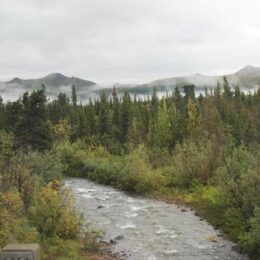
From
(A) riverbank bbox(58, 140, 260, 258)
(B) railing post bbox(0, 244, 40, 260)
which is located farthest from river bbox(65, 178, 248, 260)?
(B) railing post bbox(0, 244, 40, 260)

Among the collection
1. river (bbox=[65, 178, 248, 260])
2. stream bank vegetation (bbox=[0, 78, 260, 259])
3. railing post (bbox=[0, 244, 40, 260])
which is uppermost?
railing post (bbox=[0, 244, 40, 260])

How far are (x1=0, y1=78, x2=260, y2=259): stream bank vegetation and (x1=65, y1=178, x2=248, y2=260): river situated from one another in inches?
49.0

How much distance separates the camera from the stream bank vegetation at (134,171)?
19953 millimetres

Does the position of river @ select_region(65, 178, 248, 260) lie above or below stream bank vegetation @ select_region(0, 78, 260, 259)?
below

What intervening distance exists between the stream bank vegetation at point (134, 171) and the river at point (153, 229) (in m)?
1.24

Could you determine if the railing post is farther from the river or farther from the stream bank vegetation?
the river

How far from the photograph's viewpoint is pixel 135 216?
29375mm


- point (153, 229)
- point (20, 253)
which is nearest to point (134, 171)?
point (153, 229)

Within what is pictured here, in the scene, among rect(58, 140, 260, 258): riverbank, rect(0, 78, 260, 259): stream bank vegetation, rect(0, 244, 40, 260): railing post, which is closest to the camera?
rect(0, 244, 40, 260): railing post

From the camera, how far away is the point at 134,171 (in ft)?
133

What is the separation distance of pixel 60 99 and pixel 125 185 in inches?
3692

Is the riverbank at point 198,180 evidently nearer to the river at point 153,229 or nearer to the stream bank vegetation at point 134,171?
the stream bank vegetation at point 134,171

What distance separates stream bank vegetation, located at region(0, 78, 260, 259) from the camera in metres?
20.0

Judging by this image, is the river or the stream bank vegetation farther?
the river
